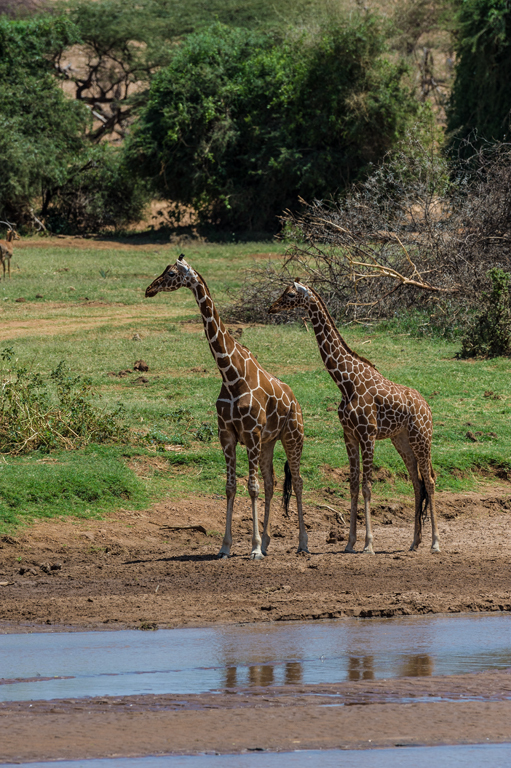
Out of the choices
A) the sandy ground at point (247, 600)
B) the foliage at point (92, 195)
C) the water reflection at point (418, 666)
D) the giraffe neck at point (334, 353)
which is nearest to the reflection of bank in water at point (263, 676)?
the sandy ground at point (247, 600)

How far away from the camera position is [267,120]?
113 feet

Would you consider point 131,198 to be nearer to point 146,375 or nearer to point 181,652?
point 146,375

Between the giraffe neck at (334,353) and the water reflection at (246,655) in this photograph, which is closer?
the water reflection at (246,655)

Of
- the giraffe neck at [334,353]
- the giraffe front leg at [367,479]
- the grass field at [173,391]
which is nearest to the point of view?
the giraffe front leg at [367,479]

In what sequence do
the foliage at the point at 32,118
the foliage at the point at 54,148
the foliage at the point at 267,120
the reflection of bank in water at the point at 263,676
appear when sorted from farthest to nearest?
the foliage at the point at 54,148 < the foliage at the point at 32,118 < the foliage at the point at 267,120 < the reflection of bank in water at the point at 263,676

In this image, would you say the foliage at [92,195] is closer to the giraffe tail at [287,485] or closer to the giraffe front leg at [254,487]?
the giraffe tail at [287,485]

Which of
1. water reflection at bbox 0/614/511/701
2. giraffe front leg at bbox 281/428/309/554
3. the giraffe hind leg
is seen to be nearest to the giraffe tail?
giraffe front leg at bbox 281/428/309/554

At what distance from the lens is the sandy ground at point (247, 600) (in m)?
4.80

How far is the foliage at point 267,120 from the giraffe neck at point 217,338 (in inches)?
927

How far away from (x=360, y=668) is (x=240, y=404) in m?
3.10

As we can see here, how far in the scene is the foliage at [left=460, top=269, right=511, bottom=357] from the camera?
53.4ft

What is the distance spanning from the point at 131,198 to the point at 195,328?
63.5 feet

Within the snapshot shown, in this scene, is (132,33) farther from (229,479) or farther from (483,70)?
(229,479)

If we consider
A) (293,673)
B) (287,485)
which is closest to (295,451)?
(287,485)
